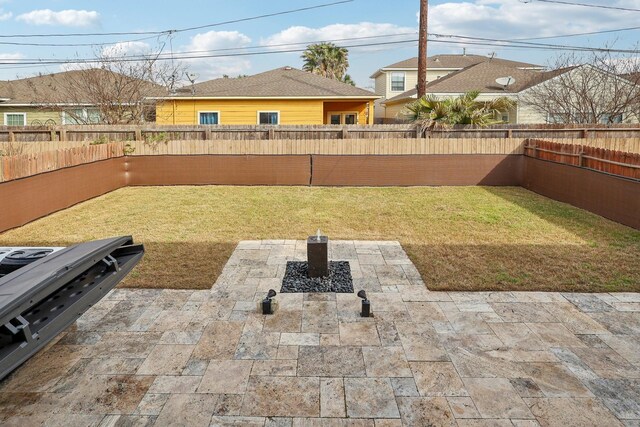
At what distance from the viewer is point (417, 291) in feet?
16.2

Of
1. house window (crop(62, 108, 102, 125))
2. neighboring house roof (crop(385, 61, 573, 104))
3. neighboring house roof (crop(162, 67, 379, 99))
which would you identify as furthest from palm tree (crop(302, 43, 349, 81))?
→ house window (crop(62, 108, 102, 125))

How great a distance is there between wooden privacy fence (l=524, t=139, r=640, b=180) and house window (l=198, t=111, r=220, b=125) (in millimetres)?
11498

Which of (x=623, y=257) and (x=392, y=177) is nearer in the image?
(x=623, y=257)

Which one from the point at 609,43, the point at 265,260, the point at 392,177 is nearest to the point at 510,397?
the point at 265,260

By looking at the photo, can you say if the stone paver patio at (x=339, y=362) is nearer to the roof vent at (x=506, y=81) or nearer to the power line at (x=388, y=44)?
the roof vent at (x=506, y=81)

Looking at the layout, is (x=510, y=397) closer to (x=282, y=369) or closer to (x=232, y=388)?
(x=282, y=369)

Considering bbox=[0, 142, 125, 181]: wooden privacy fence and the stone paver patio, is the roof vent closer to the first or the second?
bbox=[0, 142, 125, 181]: wooden privacy fence

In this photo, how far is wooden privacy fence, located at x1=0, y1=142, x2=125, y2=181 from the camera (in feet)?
25.0

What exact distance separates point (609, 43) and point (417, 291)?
1925 cm

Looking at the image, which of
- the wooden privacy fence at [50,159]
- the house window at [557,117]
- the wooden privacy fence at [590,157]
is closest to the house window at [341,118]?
the house window at [557,117]

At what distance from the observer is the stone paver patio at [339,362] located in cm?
282

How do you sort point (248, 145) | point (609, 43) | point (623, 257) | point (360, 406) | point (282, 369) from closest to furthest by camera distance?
point (360, 406) → point (282, 369) → point (623, 257) → point (248, 145) → point (609, 43)

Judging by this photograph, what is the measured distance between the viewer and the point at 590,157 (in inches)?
350

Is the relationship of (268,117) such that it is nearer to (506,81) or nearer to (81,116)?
(81,116)
